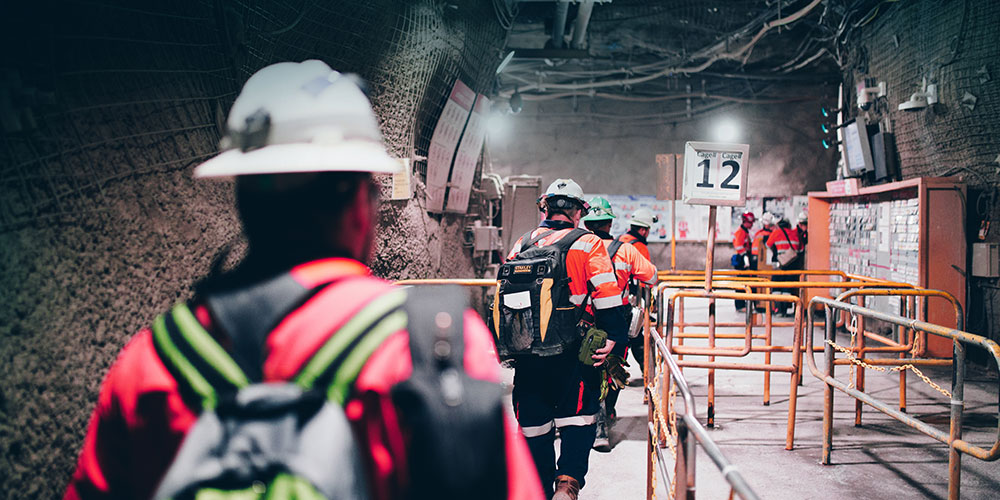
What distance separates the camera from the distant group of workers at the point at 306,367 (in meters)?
0.94

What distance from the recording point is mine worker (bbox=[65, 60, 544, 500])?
0.98m

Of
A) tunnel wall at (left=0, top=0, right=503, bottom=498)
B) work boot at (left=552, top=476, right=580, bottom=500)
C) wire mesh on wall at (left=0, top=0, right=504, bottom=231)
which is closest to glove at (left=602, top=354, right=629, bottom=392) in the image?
work boot at (left=552, top=476, right=580, bottom=500)

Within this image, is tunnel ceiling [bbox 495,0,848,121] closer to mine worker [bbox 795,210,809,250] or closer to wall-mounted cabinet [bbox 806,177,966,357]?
wall-mounted cabinet [bbox 806,177,966,357]

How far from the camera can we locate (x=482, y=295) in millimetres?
8734

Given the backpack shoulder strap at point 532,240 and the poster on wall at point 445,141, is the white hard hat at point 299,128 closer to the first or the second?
the backpack shoulder strap at point 532,240

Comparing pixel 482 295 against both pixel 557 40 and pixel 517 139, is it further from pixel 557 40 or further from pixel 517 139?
pixel 517 139

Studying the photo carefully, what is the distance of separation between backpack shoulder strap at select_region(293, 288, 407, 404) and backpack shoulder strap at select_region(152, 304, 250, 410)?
0.11 metres

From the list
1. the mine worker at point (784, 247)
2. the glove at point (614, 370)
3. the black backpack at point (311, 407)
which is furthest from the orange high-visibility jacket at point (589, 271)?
the mine worker at point (784, 247)

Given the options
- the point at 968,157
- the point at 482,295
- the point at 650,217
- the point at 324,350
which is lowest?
the point at 482,295

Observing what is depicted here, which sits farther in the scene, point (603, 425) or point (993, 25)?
point (993, 25)

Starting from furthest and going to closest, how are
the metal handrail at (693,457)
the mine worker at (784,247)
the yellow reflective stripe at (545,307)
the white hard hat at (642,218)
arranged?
the mine worker at (784,247), the white hard hat at (642,218), the yellow reflective stripe at (545,307), the metal handrail at (693,457)

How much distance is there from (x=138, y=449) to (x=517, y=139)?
709 inches

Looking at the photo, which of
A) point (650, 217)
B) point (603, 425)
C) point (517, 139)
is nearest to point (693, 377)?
point (650, 217)

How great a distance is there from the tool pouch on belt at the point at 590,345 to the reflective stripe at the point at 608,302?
0.20m
